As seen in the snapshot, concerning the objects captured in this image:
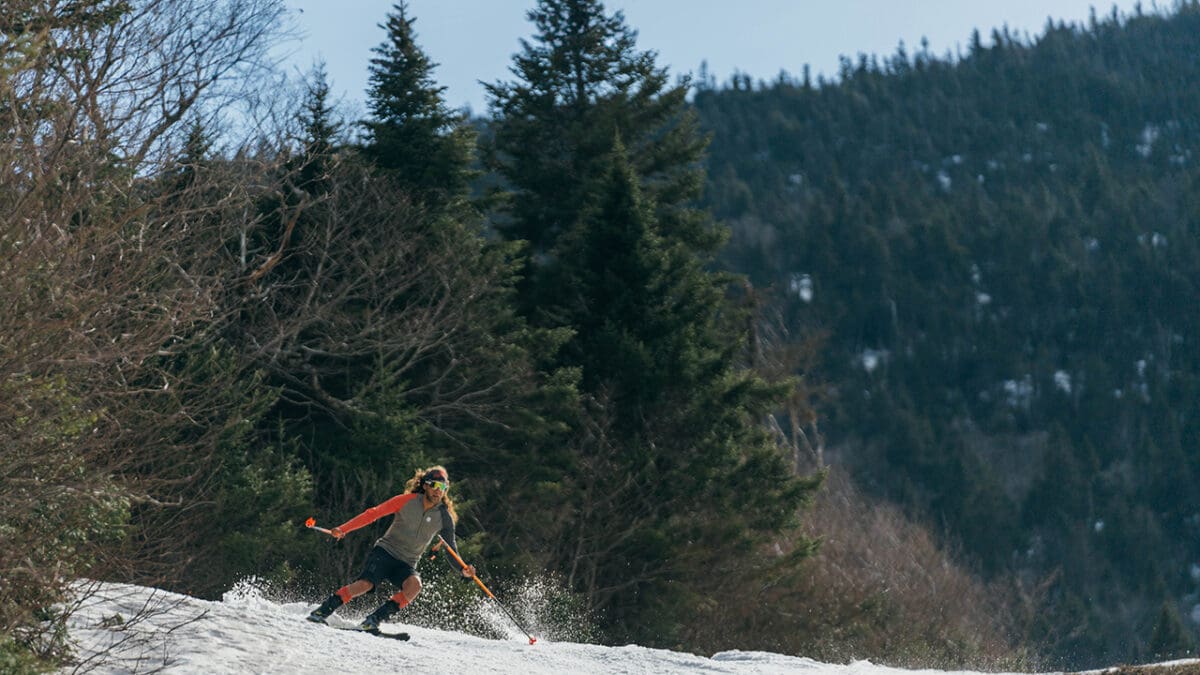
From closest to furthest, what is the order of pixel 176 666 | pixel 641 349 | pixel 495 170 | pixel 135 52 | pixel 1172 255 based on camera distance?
pixel 176 666 → pixel 135 52 → pixel 641 349 → pixel 495 170 → pixel 1172 255

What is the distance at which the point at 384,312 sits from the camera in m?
29.4

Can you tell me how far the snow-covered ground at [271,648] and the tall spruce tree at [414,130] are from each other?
1762 centimetres

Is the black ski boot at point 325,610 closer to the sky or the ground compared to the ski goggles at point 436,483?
closer to the ground

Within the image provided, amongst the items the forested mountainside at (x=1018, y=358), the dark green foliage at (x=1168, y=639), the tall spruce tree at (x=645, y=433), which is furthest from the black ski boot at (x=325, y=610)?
the forested mountainside at (x=1018, y=358)

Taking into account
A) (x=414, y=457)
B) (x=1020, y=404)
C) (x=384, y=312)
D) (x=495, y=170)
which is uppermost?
(x=495, y=170)

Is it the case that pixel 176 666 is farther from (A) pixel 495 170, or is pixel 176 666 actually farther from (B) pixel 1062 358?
(B) pixel 1062 358

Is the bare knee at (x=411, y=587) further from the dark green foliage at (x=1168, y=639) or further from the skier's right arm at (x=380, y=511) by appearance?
the dark green foliage at (x=1168, y=639)

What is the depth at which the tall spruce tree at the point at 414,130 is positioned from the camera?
3162 centimetres

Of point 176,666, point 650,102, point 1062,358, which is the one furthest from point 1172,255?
point 176,666

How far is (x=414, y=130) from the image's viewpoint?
32.0 m

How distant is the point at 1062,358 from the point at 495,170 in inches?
5649

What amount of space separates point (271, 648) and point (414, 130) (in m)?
21.5

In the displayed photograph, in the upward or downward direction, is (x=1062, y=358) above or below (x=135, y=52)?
below

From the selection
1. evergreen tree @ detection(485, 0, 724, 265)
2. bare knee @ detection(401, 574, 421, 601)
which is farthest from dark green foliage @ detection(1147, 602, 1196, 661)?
bare knee @ detection(401, 574, 421, 601)
